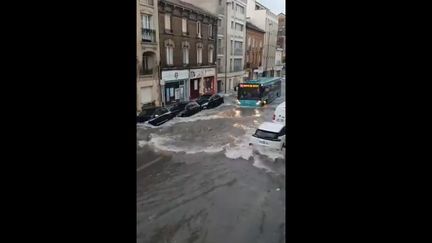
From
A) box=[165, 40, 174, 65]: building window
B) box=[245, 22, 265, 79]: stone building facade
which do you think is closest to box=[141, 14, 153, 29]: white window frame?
box=[165, 40, 174, 65]: building window

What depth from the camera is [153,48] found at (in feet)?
8.32

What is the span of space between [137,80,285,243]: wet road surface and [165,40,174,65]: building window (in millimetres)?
525

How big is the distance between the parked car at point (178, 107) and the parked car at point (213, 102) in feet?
0.71

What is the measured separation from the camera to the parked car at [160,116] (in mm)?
2581

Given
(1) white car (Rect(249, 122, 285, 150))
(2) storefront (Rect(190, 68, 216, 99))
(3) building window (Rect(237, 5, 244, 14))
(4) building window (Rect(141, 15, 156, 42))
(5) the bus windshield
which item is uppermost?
(3) building window (Rect(237, 5, 244, 14))

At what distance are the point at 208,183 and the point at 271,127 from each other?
68 cm

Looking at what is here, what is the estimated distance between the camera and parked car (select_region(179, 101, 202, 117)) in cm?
292

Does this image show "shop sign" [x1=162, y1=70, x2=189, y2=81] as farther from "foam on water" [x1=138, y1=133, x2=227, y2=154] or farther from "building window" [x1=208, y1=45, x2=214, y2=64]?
"foam on water" [x1=138, y1=133, x2=227, y2=154]

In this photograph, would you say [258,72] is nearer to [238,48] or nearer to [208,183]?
[238,48]

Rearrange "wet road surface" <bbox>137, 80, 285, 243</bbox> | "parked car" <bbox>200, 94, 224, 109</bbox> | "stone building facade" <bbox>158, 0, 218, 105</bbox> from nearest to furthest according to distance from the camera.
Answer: "wet road surface" <bbox>137, 80, 285, 243</bbox> < "stone building facade" <bbox>158, 0, 218, 105</bbox> < "parked car" <bbox>200, 94, 224, 109</bbox>
